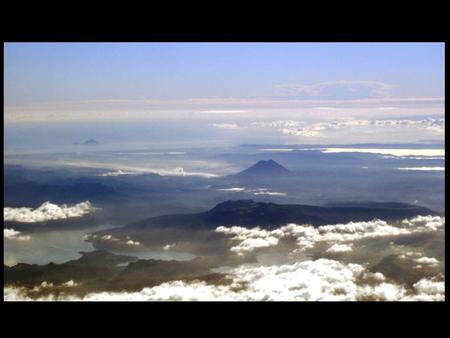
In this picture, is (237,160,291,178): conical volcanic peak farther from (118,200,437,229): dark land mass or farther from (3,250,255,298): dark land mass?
(3,250,255,298): dark land mass

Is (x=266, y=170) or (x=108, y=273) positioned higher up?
(x=266, y=170)

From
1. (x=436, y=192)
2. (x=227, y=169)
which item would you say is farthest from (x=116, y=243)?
(x=436, y=192)

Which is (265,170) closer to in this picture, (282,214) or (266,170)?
(266,170)

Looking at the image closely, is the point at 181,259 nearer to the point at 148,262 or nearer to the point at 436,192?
the point at 148,262

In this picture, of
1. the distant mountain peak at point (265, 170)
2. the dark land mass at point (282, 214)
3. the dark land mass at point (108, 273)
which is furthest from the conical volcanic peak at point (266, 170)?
the dark land mass at point (108, 273)

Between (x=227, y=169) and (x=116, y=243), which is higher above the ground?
(x=227, y=169)

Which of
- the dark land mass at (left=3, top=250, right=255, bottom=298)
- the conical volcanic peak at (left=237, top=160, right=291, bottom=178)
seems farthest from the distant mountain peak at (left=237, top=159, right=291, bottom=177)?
the dark land mass at (left=3, top=250, right=255, bottom=298)

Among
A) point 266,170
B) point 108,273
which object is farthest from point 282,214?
point 108,273
